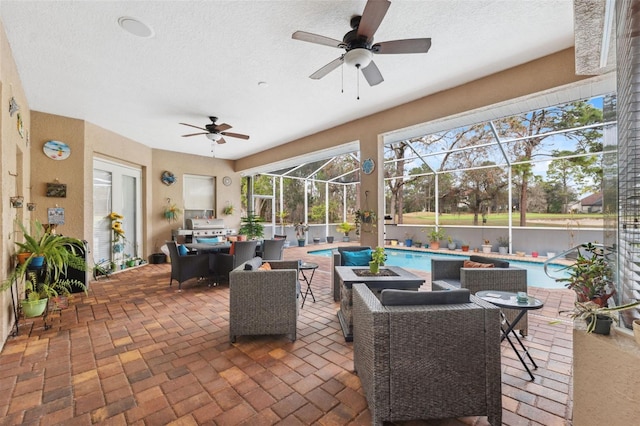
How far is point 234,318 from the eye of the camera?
2.69m

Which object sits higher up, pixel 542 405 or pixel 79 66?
pixel 79 66

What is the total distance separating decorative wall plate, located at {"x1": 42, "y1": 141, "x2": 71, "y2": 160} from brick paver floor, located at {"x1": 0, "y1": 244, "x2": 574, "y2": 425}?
2850 millimetres

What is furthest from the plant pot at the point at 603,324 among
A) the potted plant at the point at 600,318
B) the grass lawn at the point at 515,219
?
the grass lawn at the point at 515,219

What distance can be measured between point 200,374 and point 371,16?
3.00m

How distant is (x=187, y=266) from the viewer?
4598mm

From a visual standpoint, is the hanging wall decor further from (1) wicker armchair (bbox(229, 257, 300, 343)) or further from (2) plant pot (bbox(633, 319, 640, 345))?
(2) plant pot (bbox(633, 319, 640, 345))

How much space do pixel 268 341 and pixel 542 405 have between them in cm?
215

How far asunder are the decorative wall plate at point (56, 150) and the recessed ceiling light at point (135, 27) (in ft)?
11.4

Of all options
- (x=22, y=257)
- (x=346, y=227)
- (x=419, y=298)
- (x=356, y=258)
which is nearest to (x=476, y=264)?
(x=356, y=258)

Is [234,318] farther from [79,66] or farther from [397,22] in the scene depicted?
[79,66]

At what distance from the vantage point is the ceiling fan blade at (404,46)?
227 cm

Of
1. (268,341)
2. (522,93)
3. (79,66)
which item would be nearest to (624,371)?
(268,341)

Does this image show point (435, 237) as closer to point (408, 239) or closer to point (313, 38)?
point (408, 239)

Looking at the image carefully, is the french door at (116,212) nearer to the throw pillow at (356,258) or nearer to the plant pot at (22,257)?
the plant pot at (22,257)
